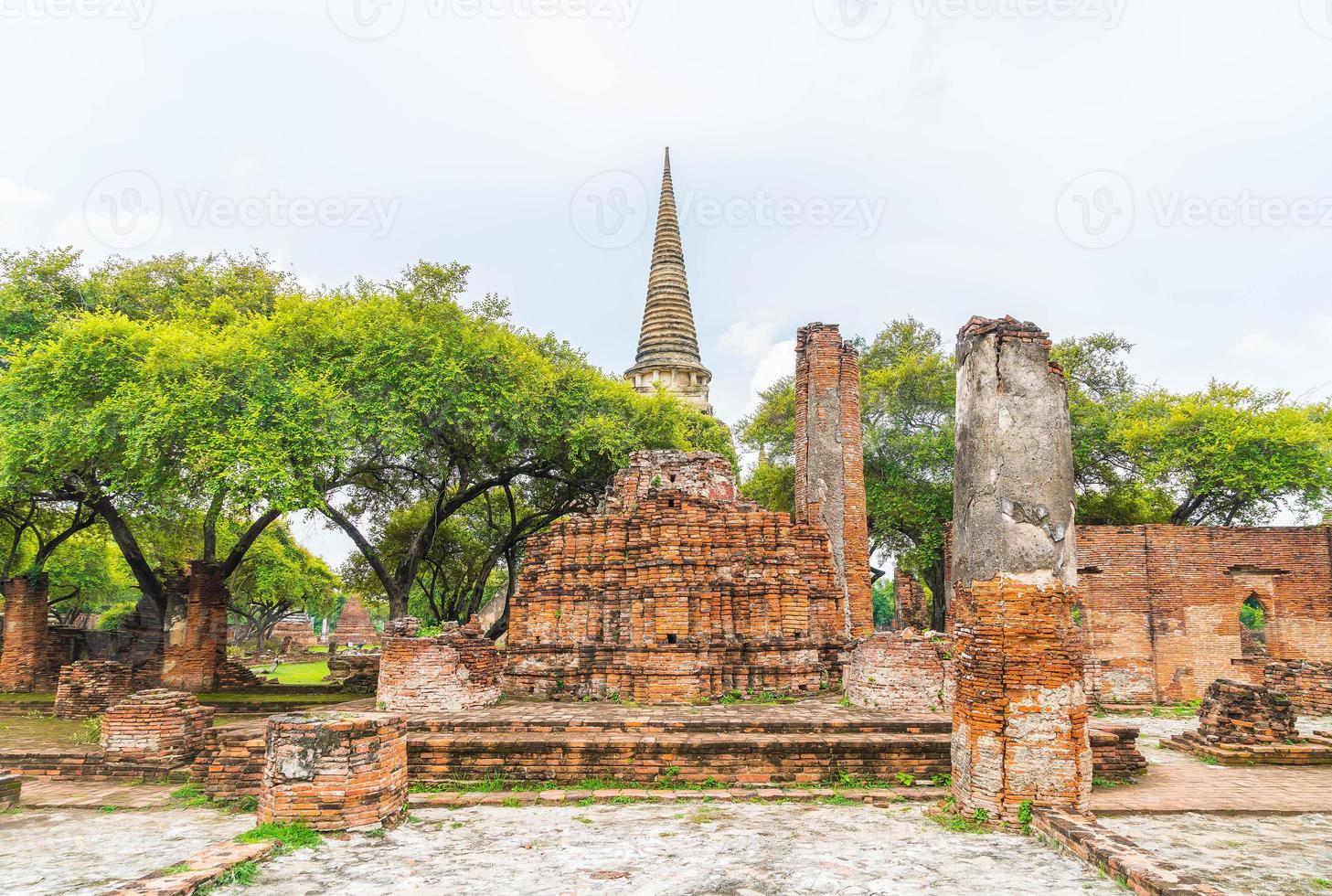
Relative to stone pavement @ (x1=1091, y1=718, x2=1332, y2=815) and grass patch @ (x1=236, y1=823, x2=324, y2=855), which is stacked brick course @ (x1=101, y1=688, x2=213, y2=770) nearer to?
grass patch @ (x1=236, y1=823, x2=324, y2=855)

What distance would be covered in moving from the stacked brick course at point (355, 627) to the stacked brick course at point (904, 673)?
116ft

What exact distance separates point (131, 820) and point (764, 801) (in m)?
5.91

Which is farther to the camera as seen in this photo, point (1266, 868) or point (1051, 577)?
point (1051, 577)

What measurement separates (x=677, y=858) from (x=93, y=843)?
4844 mm

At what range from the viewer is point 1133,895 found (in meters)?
5.04

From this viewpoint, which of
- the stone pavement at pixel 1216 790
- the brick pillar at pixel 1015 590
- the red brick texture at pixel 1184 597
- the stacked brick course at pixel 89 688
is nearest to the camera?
the brick pillar at pixel 1015 590

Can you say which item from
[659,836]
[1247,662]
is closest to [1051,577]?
[659,836]

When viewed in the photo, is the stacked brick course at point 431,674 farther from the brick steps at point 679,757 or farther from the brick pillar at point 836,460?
the brick pillar at point 836,460

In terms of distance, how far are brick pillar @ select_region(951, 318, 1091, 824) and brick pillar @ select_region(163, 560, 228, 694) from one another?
16.6m

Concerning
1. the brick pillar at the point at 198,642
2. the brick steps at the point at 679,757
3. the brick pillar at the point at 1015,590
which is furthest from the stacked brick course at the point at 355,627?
the brick pillar at the point at 1015,590

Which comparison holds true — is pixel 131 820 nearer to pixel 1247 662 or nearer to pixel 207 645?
pixel 207 645

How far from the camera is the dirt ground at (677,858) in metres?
5.36

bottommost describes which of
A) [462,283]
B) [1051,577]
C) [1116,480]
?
[1051,577]

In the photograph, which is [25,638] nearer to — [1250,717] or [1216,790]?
[1216,790]
